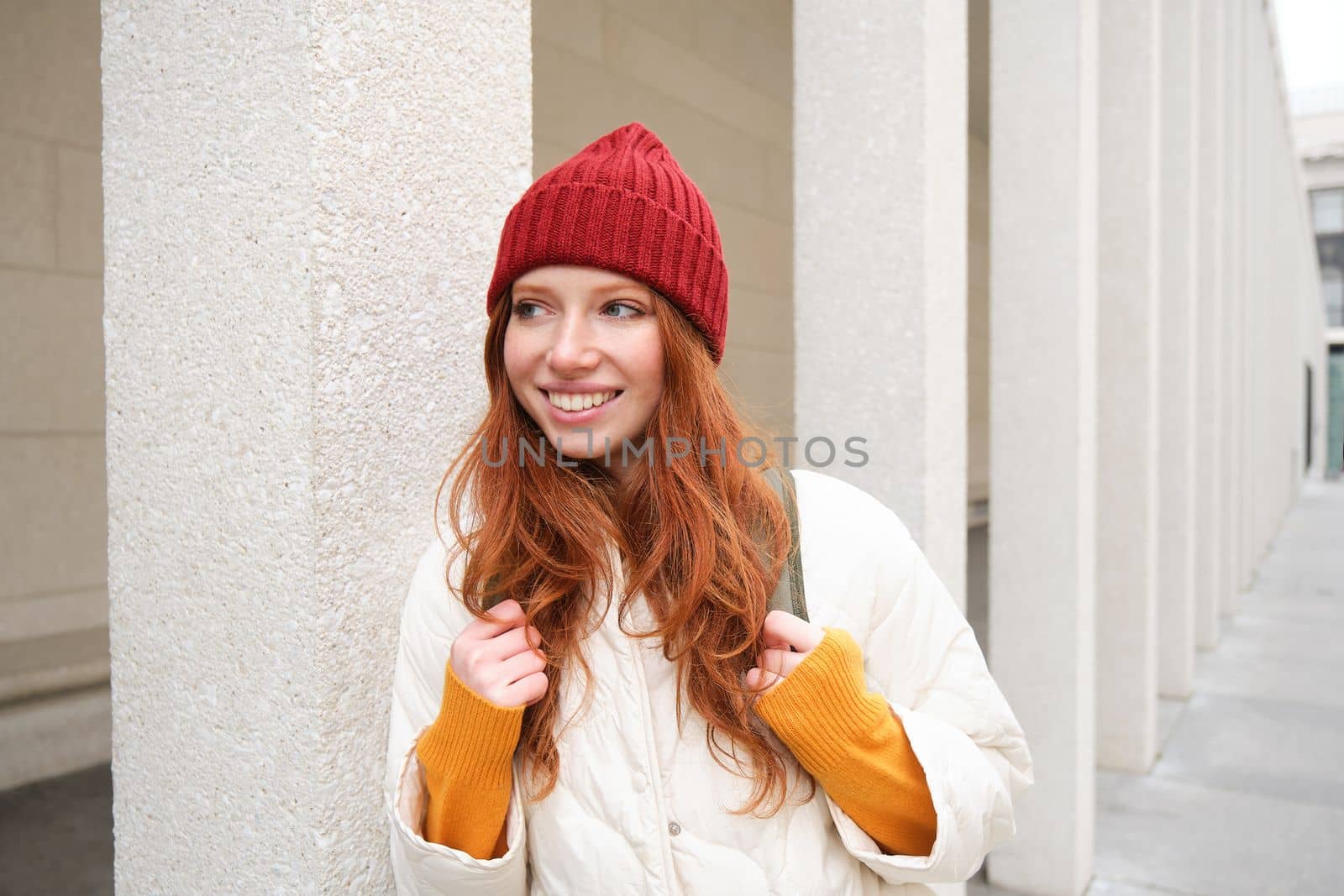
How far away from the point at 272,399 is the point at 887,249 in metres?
1.65

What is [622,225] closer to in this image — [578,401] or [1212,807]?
[578,401]

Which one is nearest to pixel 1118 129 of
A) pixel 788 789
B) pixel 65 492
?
pixel 788 789

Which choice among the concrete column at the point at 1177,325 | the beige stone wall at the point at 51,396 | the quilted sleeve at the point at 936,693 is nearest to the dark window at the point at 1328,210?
the concrete column at the point at 1177,325

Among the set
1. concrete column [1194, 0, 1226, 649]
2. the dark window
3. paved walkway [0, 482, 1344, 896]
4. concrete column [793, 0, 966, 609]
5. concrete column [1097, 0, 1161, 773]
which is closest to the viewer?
concrete column [793, 0, 966, 609]

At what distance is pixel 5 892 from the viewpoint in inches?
136

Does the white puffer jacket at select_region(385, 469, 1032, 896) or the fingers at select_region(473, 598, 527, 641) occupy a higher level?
the fingers at select_region(473, 598, 527, 641)

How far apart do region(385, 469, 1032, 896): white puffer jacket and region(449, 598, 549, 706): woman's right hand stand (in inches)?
4.0

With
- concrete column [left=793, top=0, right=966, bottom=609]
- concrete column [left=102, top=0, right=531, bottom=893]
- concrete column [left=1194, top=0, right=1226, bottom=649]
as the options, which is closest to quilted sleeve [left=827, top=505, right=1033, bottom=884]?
concrete column [left=102, top=0, right=531, bottom=893]

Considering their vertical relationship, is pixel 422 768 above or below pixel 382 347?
below

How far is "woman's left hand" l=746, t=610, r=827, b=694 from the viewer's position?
130cm

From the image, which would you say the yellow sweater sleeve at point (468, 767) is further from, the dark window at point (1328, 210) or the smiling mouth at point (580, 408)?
the dark window at point (1328, 210)

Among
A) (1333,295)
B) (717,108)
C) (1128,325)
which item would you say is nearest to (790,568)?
(1128,325)

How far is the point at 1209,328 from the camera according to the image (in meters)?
7.43

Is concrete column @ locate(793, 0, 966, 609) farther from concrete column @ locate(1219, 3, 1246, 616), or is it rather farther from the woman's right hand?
concrete column @ locate(1219, 3, 1246, 616)
